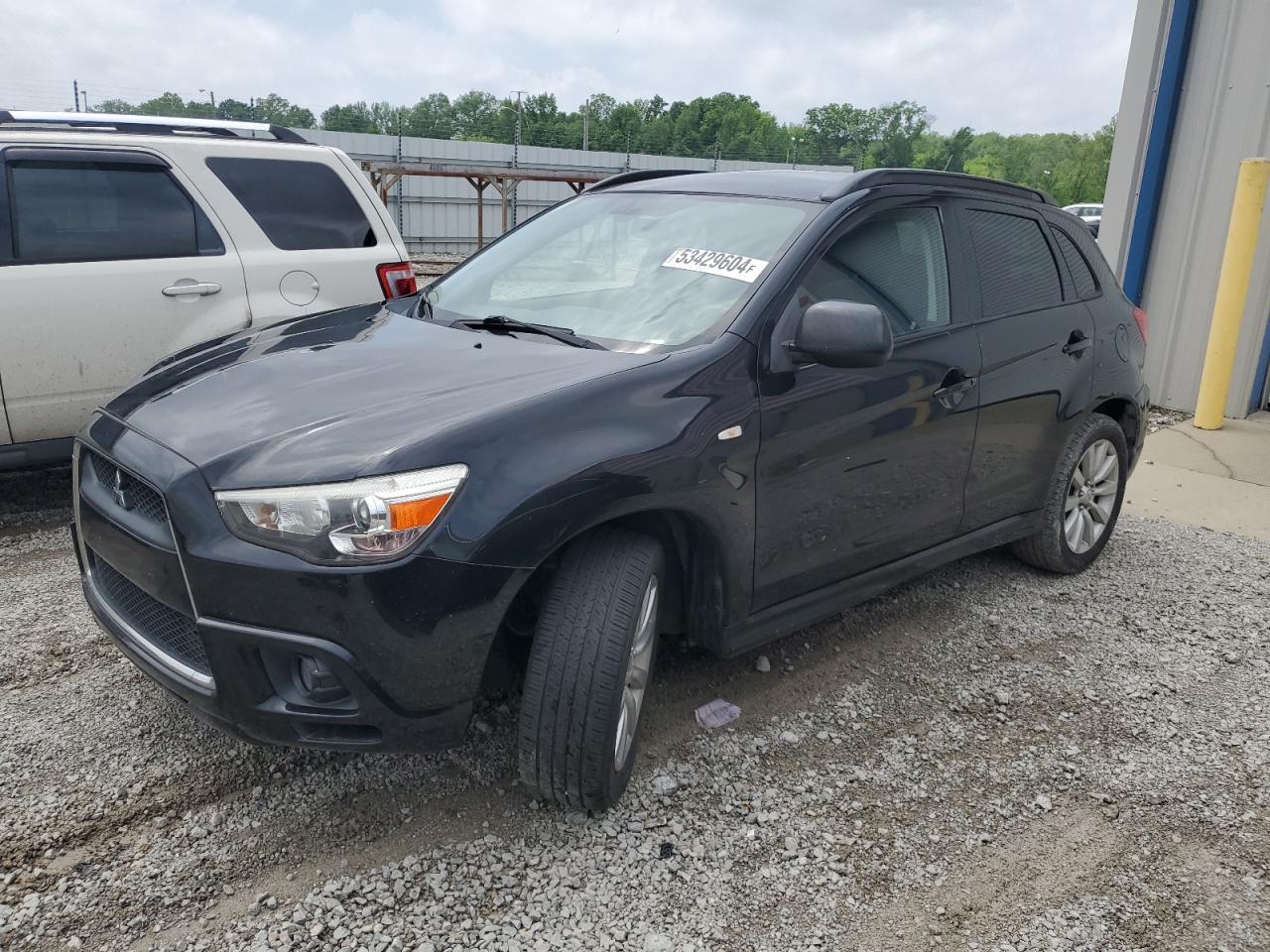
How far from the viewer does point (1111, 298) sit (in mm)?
4477

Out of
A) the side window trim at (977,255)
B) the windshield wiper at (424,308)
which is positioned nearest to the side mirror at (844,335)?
the side window trim at (977,255)

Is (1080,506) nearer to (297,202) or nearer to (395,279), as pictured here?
(395,279)

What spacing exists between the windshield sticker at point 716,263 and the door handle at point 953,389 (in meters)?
0.85

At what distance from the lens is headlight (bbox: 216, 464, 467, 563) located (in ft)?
7.32

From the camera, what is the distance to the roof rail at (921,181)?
332 centimetres

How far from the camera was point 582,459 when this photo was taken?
243cm

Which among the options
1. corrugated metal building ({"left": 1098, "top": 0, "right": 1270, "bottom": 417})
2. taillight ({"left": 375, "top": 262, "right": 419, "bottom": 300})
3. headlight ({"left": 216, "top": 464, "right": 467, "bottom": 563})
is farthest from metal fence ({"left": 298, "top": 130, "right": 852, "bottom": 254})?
headlight ({"left": 216, "top": 464, "right": 467, "bottom": 563})

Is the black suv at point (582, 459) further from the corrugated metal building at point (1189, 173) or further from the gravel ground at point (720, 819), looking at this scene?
the corrugated metal building at point (1189, 173)

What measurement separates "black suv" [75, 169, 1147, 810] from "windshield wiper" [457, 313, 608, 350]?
0.05 ft

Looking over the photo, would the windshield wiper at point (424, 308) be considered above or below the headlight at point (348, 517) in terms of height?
above

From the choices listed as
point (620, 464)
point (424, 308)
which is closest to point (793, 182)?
point (424, 308)

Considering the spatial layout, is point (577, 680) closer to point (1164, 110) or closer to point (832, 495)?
point (832, 495)

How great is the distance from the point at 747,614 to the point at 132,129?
4.11 metres

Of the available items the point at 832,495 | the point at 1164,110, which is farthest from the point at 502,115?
the point at 832,495
